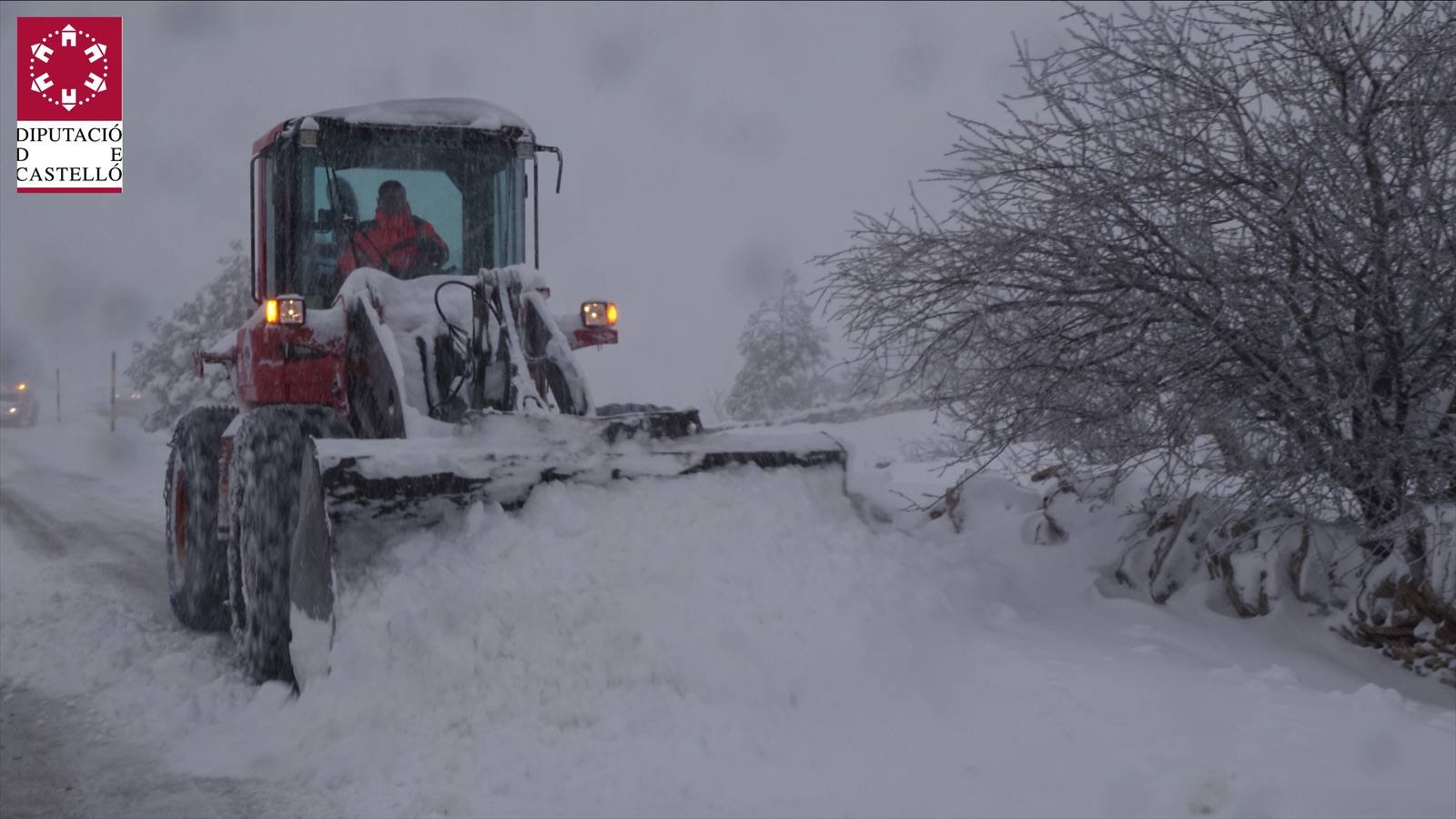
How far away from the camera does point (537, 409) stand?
5250mm

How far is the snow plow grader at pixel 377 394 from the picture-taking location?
462 cm

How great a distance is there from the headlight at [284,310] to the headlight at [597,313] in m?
1.45

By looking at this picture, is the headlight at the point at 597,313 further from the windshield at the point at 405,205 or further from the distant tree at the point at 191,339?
the distant tree at the point at 191,339

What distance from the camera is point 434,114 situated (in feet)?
21.4

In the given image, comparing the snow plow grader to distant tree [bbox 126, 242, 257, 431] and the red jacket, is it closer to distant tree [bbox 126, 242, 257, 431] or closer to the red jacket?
the red jacket

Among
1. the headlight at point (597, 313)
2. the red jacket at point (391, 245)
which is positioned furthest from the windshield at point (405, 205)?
the headlight at point (597, 313)

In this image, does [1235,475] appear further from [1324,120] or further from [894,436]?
[894,436]

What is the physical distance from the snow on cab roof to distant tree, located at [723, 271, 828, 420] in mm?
25561

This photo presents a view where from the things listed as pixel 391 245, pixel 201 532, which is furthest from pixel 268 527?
pixel 391 245

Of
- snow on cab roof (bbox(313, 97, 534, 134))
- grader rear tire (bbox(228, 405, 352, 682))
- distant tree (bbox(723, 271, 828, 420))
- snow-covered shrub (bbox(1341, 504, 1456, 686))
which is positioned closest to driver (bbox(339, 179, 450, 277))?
snow on cab roof (bbox(313, 97, 534, 134))

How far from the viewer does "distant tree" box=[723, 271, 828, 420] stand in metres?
32.8

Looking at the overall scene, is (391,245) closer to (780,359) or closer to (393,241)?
(393,241)

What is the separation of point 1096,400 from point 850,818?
2.62 meters

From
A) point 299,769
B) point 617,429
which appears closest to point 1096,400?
point 617,429
